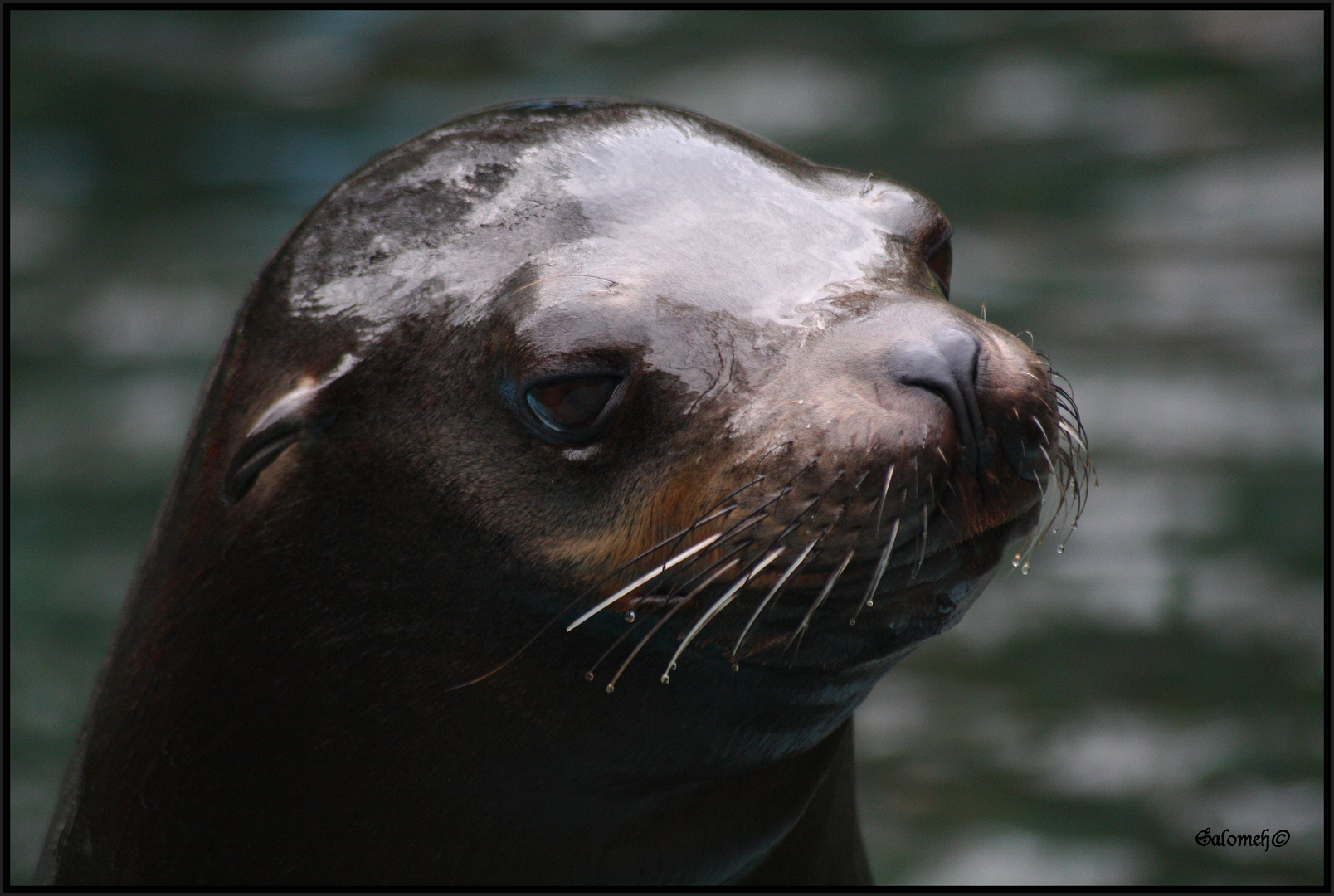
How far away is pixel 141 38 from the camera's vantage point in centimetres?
1146

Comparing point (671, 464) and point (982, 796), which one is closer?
point (671, 464)

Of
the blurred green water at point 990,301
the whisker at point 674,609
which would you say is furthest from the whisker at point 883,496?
the blurred green water at point 990,301

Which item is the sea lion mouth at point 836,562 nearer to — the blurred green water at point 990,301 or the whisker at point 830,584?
the whisker at point 830,584

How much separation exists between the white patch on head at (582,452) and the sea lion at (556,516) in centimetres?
3

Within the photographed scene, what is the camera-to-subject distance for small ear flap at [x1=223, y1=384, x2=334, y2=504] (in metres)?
2.71

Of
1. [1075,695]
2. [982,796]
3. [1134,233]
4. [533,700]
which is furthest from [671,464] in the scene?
[1134,233]

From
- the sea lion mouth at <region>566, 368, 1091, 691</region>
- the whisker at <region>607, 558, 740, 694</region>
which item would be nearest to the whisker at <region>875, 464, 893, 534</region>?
the sea lion mouth at <region>566, 368, 1091, 691</region>

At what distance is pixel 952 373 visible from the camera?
2.29m

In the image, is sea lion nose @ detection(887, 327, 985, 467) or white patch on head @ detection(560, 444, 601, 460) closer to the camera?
sea lion nose @ detection(887, 327, 985, 467)

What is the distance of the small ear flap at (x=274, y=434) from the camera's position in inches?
107

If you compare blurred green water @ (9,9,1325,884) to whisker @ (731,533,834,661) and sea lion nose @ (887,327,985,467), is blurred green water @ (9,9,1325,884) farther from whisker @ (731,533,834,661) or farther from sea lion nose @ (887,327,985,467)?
sea lion nose @ (887,327,985,467)

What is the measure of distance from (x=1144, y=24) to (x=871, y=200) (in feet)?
30.9

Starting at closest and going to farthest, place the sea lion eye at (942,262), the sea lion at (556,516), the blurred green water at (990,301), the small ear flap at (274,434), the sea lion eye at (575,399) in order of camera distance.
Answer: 1. the sea lion at (556,516)
2. the sea lion eye at (575,399)
3. the small ear flap at (274,434)
4. the sea lion eye at (942,262)
5. the blurred green water at (990,301)

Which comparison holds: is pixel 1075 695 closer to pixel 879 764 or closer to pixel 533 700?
pixel 879 764
